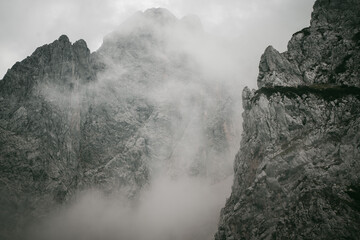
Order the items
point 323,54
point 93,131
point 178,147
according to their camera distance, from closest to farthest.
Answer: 1. point 323,54
2. point 93,131
3. point 178,147

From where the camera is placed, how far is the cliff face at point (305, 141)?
70312mm

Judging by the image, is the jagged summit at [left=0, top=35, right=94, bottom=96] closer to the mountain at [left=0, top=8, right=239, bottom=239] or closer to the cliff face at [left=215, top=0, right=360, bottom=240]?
the mountain at [left=0, top=8, right=239, bottom=239]

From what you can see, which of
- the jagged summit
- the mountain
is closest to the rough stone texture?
the mountain

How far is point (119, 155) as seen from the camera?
146875mm

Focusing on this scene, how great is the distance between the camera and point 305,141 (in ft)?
267

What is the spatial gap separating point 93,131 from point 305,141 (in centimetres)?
10156

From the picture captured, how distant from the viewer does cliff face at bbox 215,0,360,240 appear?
231 ft

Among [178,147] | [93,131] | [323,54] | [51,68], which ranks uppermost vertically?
[51,68]

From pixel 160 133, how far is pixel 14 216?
88.3m

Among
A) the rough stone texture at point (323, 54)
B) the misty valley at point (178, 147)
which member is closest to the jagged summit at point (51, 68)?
the misty valley at point (178, 147)

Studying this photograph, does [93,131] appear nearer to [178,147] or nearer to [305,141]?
[178,147]

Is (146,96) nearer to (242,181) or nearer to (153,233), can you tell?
(153,233)

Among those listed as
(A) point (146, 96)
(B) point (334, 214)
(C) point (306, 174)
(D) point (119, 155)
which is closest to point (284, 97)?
(C) point (306, 174)

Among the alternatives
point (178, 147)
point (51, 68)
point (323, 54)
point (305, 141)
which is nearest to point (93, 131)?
point (51, 68)
